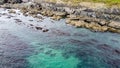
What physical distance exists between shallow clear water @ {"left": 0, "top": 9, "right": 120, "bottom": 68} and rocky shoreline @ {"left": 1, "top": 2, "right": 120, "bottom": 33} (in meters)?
3.25

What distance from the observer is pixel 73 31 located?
4984cm

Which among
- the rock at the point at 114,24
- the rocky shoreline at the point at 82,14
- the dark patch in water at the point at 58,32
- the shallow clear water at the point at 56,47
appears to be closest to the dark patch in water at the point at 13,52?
the shallow clear water at the point at 56,47

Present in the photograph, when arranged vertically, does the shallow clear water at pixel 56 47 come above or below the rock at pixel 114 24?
above

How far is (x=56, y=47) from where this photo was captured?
3953 centimetres

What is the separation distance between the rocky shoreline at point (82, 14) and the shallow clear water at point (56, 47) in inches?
128

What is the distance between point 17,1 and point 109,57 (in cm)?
6068

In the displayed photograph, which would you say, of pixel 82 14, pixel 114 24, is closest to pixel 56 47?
pixel 114 24

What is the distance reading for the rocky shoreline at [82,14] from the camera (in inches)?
2091

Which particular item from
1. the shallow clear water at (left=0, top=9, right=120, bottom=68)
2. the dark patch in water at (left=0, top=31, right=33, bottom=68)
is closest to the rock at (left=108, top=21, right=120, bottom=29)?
the shallow clear water at (left=0, top=9, right=120, bottom=68)

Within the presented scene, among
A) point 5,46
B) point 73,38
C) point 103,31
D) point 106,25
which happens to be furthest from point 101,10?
point 5,46

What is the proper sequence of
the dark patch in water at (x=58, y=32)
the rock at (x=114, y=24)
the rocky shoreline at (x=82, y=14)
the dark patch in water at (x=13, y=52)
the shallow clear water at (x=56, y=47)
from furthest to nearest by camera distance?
the rock at (x=114, y=24)
the rocky shoreline at (x=82, y=14)
the dark patch in water at (x=58, y=32)
the shallow clear water at (x=56, y=47)
the dark patch in water at (x=13, y=52)

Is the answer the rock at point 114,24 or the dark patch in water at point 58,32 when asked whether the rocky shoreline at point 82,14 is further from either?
the dark patch in water at point 58,32

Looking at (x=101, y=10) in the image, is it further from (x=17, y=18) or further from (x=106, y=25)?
(x=17, y=18)

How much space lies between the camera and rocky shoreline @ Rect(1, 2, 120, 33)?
174 feet
